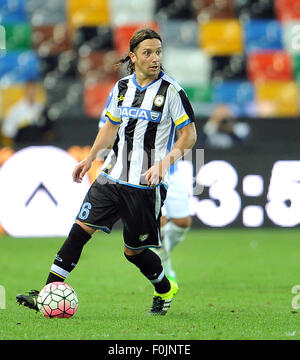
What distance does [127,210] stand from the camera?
18.1ft

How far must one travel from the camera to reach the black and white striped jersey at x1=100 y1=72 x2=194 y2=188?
18.1 ft

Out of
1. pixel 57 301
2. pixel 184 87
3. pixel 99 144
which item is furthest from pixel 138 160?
pixel 184 87

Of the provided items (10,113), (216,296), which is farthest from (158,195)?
(10,113)

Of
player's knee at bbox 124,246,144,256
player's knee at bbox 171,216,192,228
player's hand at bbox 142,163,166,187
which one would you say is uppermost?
player's knee at bbox 171,216,192,228

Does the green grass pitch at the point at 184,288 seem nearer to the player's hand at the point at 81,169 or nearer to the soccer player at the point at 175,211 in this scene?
the soccer player at the point at 175,211

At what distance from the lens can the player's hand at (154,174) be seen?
5.21 metres

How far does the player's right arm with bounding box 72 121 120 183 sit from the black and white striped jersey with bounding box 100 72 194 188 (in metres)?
0.13

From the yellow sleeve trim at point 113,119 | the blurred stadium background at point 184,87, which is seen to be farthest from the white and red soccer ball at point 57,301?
the blurred stadium background at point 184,87

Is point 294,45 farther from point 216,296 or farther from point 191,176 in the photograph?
point 216,296

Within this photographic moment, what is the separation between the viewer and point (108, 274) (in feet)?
27.6

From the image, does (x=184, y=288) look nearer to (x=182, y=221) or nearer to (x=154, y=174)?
(x=182, y=221)

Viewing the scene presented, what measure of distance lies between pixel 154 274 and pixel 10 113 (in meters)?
7.59

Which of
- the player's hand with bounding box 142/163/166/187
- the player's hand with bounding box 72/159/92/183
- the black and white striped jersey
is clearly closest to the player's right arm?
the player's hand with bounding box 72/159/92/183

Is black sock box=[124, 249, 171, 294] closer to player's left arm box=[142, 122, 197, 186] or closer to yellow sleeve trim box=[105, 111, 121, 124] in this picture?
player's left arm box=[142, 122, 197, 186]
